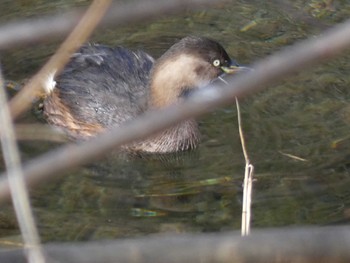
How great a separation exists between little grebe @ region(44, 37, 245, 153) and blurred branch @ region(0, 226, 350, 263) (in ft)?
18.2

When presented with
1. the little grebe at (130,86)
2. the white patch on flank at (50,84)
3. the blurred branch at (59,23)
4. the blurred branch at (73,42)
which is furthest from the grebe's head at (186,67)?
the blurred branch at (59,23)

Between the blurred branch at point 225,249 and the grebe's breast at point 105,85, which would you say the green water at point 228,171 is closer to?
the grebe's breast at point 105,85

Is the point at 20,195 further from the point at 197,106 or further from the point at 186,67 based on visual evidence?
the point at 186,67

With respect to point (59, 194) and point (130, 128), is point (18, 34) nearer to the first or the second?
point (130, 128)

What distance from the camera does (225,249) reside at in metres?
1.91

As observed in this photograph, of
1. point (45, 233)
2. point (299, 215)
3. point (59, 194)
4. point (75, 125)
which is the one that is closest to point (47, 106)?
point (75, 125)

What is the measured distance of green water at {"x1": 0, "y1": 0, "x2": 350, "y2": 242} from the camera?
20.3ft

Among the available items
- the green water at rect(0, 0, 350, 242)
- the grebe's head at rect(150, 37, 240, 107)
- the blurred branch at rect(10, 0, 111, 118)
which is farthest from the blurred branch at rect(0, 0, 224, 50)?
the grebe's head at rect(150, 37, 240, 107)

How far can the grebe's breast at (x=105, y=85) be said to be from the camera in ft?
25.0

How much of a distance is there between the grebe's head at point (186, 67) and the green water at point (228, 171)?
381 millimetres

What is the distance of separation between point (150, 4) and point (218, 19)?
7.30m

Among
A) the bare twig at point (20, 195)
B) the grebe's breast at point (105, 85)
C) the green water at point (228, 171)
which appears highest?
the grebe's breast at point (105, 85)

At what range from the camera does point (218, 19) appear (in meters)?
9.12

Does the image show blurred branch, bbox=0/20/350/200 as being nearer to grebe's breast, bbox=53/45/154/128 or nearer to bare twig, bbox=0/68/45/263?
bare twig, bbox=0/68/45/263
